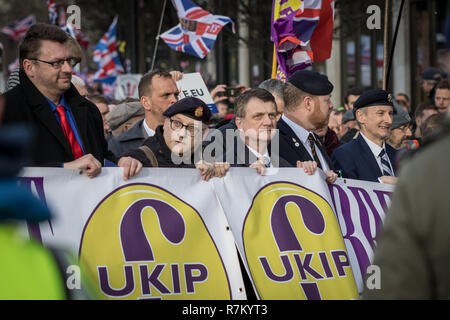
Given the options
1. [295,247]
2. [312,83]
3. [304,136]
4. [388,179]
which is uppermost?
[312,83]

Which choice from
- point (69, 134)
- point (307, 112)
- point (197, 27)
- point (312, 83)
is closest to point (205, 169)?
point (69, 134)

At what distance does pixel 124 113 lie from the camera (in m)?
7.40

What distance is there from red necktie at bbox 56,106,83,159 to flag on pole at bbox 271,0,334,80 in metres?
3.23

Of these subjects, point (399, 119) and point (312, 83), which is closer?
point (312, 83)

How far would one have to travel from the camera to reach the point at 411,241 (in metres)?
1.78

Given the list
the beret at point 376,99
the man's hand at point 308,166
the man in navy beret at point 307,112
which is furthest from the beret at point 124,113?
the man's hand at point 308,166

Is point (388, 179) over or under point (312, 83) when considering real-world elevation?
under

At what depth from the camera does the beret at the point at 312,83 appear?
557 cm

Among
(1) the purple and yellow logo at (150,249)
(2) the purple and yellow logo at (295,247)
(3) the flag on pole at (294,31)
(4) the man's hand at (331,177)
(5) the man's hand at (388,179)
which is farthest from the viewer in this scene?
(3) the flag on pole at (294,31)

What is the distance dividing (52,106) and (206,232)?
46.5 inches

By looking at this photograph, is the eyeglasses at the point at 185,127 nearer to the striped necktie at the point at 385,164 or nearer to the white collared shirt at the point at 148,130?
the white collared shirt at the point at 148,130

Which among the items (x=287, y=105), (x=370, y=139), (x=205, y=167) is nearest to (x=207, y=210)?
(x=205, y=167)

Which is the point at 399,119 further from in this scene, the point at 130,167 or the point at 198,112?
the point at 130,167
